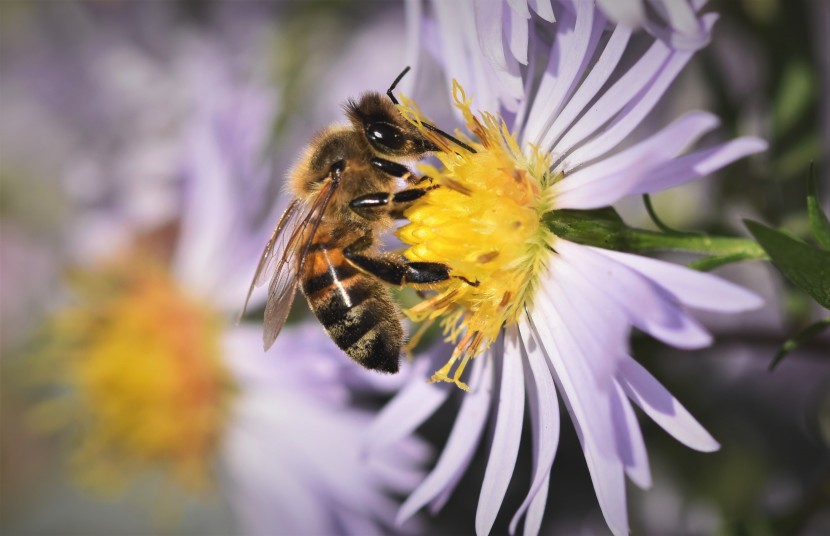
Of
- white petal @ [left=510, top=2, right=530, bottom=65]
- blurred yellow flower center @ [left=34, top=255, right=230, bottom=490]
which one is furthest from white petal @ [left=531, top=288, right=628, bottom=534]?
blurred yellow flower center @ [left=34, top=255, right=230, bottom=490]

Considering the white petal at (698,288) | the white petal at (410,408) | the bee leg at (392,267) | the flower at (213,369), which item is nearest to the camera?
the white petal at (698,288)

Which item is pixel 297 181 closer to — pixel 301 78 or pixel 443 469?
pixel 443 469

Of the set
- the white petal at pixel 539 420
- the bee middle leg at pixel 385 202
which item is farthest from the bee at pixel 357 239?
the white petal at pixel 539 420

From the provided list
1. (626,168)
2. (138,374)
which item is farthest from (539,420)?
(138,374)

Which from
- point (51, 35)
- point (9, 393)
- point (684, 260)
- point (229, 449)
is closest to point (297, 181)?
point (684, 260)

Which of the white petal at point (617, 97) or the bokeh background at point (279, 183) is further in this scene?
the bokeh background at point (279, 183)

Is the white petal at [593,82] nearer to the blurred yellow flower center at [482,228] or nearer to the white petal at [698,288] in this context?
the blurred yellow flower center at [482,228]

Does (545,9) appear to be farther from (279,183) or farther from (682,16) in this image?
(279,183)
